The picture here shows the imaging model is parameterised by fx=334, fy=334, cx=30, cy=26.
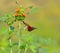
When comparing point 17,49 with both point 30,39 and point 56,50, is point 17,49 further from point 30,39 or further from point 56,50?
point 56,50

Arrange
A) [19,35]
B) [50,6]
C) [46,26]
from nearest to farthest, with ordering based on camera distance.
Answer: [19,35]
[46,26]
[50,6]

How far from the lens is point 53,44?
1782mm

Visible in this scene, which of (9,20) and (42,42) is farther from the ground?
(9,20)

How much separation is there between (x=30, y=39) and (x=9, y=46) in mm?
118

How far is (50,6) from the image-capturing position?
4.34 m

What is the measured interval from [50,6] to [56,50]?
255 centimetres

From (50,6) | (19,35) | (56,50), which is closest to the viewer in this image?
(19,35)

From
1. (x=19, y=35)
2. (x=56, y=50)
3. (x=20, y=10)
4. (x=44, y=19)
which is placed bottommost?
(x=44, y=19)

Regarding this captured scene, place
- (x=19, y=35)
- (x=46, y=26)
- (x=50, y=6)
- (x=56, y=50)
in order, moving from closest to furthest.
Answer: (x=19, y=35) → (x=56, y=50) → (x=46, y=26) → (x=50, y=6)

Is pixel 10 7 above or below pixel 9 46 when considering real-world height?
below

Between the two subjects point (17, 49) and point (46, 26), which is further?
point (46, 26)

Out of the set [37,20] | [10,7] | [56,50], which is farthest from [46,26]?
[56,50]

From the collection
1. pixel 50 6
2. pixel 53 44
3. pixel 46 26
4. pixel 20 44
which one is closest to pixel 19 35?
pixel 20 44

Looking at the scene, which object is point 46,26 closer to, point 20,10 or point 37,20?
Answer: point 37,20
